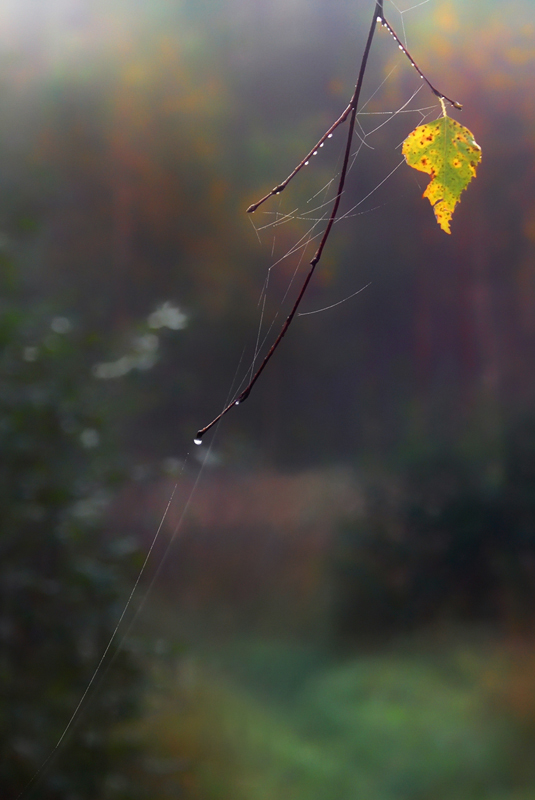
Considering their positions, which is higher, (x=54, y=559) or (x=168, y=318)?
(x=168, y=318)

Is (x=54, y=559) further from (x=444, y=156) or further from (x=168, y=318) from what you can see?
(x=444, y=156)

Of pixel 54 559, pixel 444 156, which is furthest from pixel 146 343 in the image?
pixel 444 156

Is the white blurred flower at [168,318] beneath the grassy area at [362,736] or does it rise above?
above

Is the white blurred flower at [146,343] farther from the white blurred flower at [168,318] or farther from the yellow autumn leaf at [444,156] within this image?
the yellow autumn leaf at [444,156]

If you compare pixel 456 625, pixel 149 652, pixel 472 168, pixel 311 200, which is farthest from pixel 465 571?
pixel 472 168

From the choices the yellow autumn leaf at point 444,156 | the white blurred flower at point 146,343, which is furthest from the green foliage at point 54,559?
the yellow autumn leaf at point 444,156
